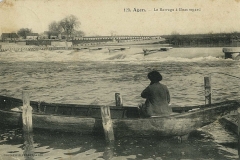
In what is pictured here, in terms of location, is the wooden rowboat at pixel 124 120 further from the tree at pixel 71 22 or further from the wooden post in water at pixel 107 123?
the tree at pixel 71 22

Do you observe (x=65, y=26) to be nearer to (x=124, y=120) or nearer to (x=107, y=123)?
(x=107, y=123)

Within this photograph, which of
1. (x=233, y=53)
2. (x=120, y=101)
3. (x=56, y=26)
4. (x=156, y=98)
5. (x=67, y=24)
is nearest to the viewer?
(x=156, y=98)

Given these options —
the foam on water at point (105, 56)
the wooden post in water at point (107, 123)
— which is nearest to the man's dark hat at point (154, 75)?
the wooden post in water at point (107, 123)

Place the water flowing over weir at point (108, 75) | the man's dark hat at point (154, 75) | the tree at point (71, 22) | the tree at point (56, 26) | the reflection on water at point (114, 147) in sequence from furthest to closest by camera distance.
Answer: the tree at point (56, 26) → the water flowing over weir at point (108, 75) → the tree at point (71, 22) → the man's dark hat at point (154, 75) → the reflection on water at point (114, 147)

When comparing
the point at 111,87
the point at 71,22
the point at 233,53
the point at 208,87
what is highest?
the point at 71,22

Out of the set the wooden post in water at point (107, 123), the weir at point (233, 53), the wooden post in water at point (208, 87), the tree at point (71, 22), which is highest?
the tree at point (71, 22)

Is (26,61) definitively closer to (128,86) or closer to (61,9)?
(128,86)

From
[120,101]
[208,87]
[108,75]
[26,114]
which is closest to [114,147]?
[120,101]

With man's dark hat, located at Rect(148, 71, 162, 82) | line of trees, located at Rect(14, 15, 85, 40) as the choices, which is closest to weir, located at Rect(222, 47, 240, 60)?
line of trees, located at Rect(14, 15, 85, 40)
